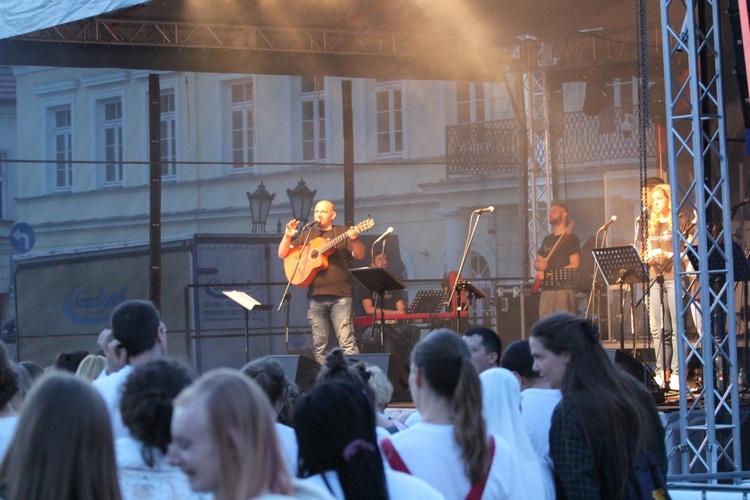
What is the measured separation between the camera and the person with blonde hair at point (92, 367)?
488cm

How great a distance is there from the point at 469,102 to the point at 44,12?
55.2 ft

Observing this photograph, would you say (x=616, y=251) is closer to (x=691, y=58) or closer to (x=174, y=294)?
(x=691, y=58)

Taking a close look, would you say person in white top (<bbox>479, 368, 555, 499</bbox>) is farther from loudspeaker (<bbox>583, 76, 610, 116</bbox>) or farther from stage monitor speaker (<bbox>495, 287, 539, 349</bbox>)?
loudspeaker (<bbox>583, 76, 610, 116</bbox>)

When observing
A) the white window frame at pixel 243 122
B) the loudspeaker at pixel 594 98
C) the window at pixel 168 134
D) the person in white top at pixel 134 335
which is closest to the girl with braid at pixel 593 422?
the person in white top at pixel 134 335

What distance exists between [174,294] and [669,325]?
22.2 ft

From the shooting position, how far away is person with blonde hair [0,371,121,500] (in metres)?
2.40

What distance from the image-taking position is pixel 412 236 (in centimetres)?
2670

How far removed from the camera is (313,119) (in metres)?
28.2

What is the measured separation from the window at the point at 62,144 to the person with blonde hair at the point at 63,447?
3022cm

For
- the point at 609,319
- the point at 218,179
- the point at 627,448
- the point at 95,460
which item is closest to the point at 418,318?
the point at 609,319

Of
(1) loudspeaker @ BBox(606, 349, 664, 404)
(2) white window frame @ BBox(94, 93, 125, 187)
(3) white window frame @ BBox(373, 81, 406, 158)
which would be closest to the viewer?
(1) loudspeaker @ BBox(606, 349, 664, 404)

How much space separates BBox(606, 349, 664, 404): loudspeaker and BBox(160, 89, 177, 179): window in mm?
22261

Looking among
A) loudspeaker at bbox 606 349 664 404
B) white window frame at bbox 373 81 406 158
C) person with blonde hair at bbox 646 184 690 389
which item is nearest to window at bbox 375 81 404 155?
white window frame at bbox 373 81 406 158

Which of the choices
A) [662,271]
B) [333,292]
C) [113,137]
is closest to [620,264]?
[662,271]
